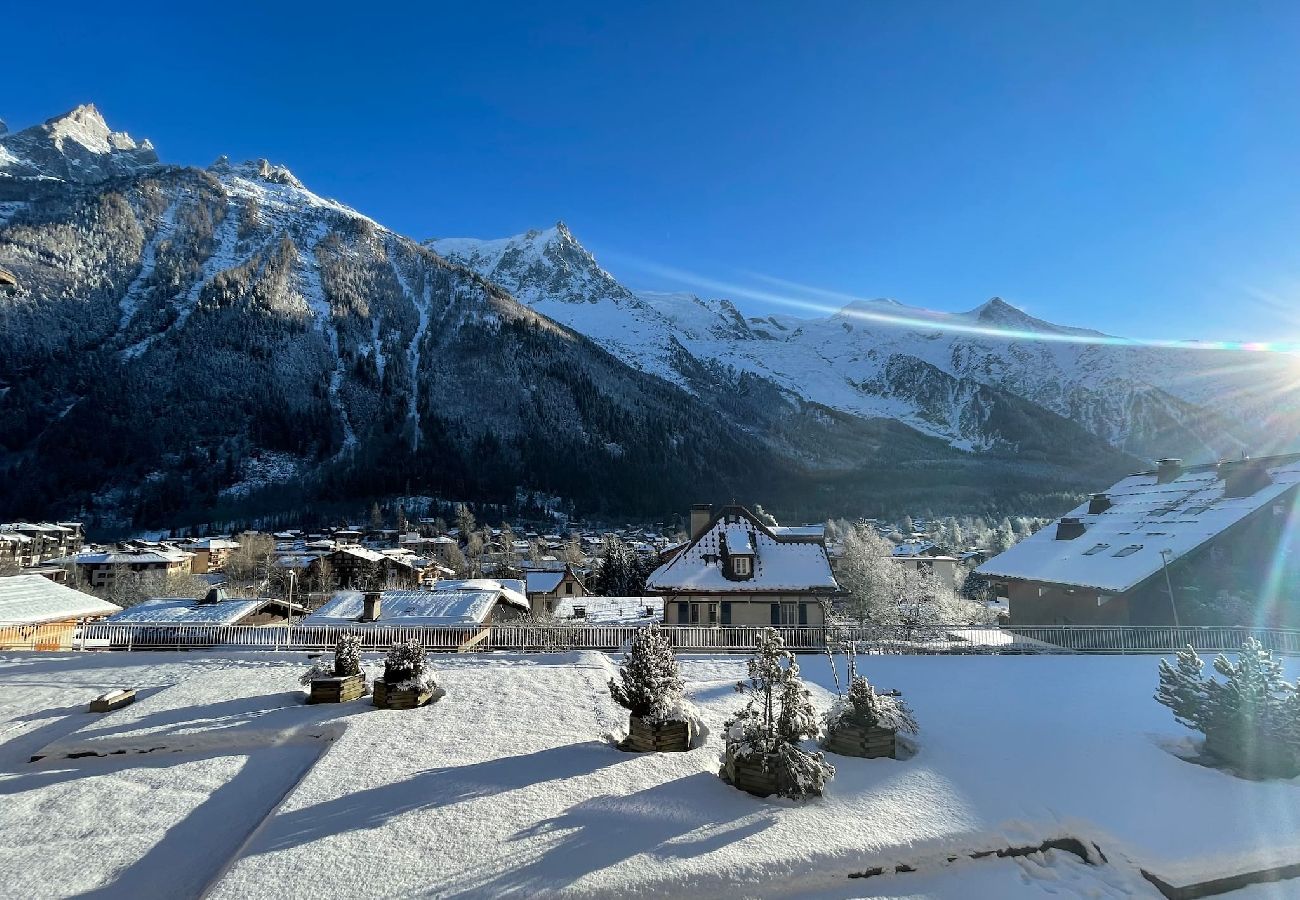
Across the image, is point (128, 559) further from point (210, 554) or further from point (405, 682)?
point (405, 682)

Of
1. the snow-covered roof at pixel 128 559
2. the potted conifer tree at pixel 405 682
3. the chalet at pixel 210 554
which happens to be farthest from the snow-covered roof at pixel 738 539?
the chalet at pixel 210 554

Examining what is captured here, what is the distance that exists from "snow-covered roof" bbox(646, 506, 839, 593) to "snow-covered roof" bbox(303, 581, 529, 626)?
291 inches

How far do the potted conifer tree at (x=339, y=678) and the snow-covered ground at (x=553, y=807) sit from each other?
15.1 inches

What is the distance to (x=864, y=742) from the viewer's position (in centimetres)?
1001

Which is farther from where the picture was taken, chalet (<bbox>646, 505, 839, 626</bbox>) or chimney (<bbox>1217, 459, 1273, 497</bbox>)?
chalet (<bbox>646, 505, 839, 626</bbox>)

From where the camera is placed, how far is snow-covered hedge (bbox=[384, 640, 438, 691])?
1245 centimetres

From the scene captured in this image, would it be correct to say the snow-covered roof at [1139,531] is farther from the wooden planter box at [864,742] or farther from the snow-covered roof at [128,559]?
the snow-covered roof at [128,559]

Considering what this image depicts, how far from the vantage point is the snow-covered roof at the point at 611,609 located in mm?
38812

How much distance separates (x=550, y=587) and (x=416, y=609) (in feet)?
119

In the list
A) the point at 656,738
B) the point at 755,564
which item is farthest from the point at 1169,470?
the point at 656,738

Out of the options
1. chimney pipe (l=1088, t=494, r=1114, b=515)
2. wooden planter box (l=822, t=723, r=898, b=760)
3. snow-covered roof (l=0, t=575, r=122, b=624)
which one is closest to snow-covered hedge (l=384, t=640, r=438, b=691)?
wooden planter box (l=822, t=723, r=898, b=760)

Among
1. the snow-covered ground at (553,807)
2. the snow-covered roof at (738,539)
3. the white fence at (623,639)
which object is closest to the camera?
the snow-covered ground at (553,807)

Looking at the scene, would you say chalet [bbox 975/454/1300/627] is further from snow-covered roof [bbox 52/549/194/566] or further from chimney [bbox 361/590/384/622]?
snow-covered roof [bbox 52/549/194/566]

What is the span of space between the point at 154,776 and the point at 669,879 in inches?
319
